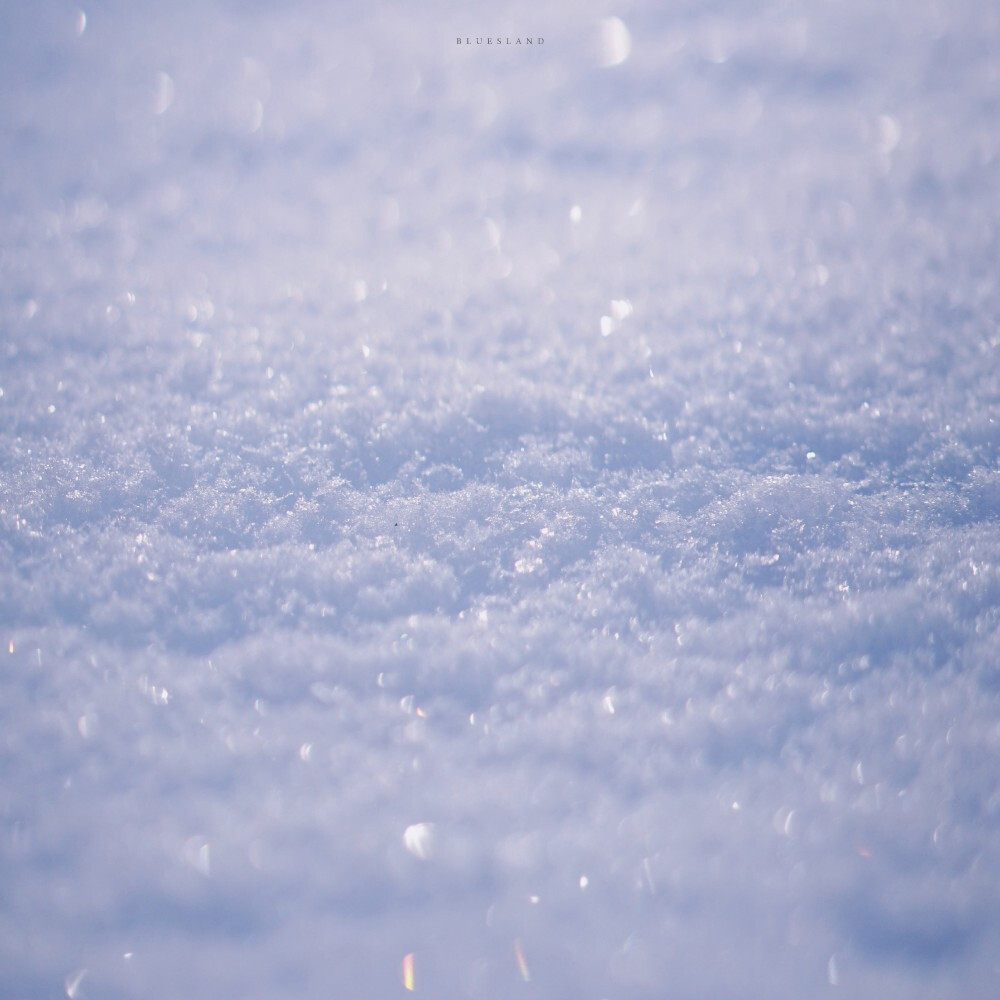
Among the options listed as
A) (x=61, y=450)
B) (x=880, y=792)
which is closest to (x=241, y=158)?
(x=61, y=450)

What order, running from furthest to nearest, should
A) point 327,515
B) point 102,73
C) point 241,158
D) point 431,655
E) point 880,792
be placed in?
point 102,73, point 241,158, point 327,515, point 431,655, point 880,792

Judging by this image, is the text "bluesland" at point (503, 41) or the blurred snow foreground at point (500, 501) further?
the text "bluesland" at point (503, 41)

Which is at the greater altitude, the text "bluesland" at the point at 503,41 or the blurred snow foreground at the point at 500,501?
the text "bluesland" at the point at 503,41

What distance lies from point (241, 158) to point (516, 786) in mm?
1045

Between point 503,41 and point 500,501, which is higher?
point 503,41

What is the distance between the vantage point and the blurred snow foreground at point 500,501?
2.41 ft

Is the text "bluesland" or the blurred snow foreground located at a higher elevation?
the text "bluesland"

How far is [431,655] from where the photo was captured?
87 cm

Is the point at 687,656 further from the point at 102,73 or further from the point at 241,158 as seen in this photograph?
the point at 102,73

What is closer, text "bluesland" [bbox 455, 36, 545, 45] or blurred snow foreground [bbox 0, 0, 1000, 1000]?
blurred snow foreground [bbox 0, 0, 1000, 1000]

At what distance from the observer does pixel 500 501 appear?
1006 millimetres

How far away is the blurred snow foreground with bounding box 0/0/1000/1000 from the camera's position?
0.73 metres

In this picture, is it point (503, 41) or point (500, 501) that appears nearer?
point (500, 501)

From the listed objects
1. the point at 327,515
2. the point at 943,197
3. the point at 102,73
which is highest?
the point at 102,73
